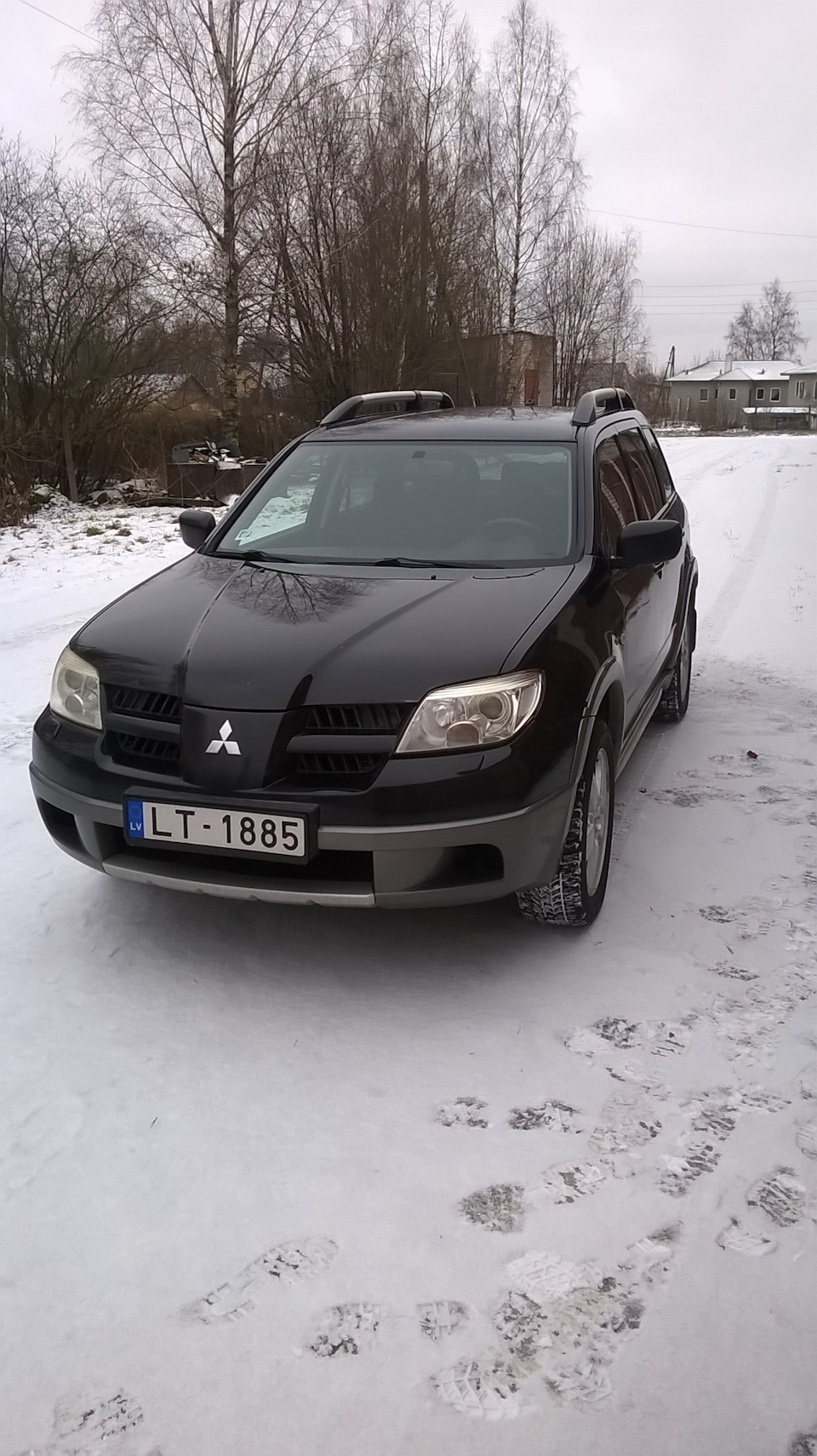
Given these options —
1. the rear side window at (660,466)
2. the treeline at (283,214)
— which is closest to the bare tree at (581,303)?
the treeline at (283,214)

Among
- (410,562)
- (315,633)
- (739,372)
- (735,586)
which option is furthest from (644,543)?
(739,372)

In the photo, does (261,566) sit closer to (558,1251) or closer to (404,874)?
(404,874)

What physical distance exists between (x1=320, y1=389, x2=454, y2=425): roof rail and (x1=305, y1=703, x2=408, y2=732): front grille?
2.39 m

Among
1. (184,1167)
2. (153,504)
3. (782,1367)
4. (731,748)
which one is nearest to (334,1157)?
(184,1167)

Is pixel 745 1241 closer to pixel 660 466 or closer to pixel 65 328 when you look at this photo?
pixel 660 466

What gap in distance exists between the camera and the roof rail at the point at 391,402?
199 inches

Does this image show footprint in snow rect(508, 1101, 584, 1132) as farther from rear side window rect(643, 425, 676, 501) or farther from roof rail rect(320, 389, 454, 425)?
rear side window rect(643, 425, 676, 501)

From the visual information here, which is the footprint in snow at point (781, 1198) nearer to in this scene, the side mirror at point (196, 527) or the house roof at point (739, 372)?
the side mirror at point (196, 527)

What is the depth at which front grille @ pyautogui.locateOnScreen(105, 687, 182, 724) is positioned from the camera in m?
3.01

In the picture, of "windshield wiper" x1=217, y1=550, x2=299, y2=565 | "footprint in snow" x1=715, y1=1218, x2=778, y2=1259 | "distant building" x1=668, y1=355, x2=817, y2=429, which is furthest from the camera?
"distant building" x1=668, y1=355, x2=817, y2=429

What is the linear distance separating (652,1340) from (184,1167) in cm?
104

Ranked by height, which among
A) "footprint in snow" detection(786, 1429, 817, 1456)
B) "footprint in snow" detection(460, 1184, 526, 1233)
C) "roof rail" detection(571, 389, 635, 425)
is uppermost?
"roof rail" detection(571, 389, 635, 425)

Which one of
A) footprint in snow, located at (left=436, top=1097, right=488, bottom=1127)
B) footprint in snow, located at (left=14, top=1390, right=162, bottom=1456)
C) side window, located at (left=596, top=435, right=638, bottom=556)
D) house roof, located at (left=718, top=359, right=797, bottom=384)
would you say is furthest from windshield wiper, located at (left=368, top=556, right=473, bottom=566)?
house roof, located at (left=718, top=359, right=797, bottom=384)

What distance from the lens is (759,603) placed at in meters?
A: 8.80
